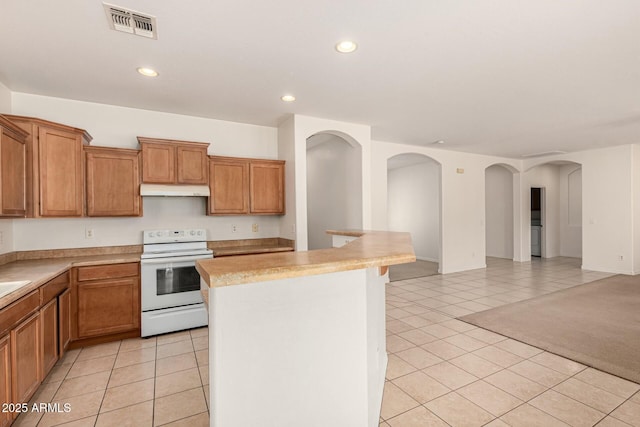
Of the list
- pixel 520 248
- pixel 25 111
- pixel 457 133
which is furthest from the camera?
pixel 520 248

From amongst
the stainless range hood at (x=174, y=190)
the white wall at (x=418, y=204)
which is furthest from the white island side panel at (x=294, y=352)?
the white wall at (x=418, y=204)

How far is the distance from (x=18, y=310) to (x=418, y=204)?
331 inches

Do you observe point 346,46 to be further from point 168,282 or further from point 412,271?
point 412,271

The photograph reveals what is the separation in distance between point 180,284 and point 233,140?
211 centimetres

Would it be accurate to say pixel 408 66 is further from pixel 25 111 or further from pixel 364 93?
pixel 25 111

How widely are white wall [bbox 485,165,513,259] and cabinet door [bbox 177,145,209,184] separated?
800cm

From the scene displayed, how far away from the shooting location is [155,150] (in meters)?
3.73

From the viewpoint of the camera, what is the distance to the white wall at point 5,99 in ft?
Result: 10.3

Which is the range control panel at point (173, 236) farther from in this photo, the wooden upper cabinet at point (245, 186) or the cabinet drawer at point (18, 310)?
the cabinet drawer at point (18, 310)

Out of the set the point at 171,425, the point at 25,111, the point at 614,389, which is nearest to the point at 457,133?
the point at 614,389

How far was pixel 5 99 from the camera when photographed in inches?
127

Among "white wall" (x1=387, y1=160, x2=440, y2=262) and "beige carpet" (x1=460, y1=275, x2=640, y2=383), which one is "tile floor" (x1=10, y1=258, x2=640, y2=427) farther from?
"white wall" (x1=387, y1=160, x2=440, y2=262)

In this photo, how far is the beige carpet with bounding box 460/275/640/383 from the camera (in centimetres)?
291

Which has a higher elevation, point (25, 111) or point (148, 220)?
point (25, 111)
